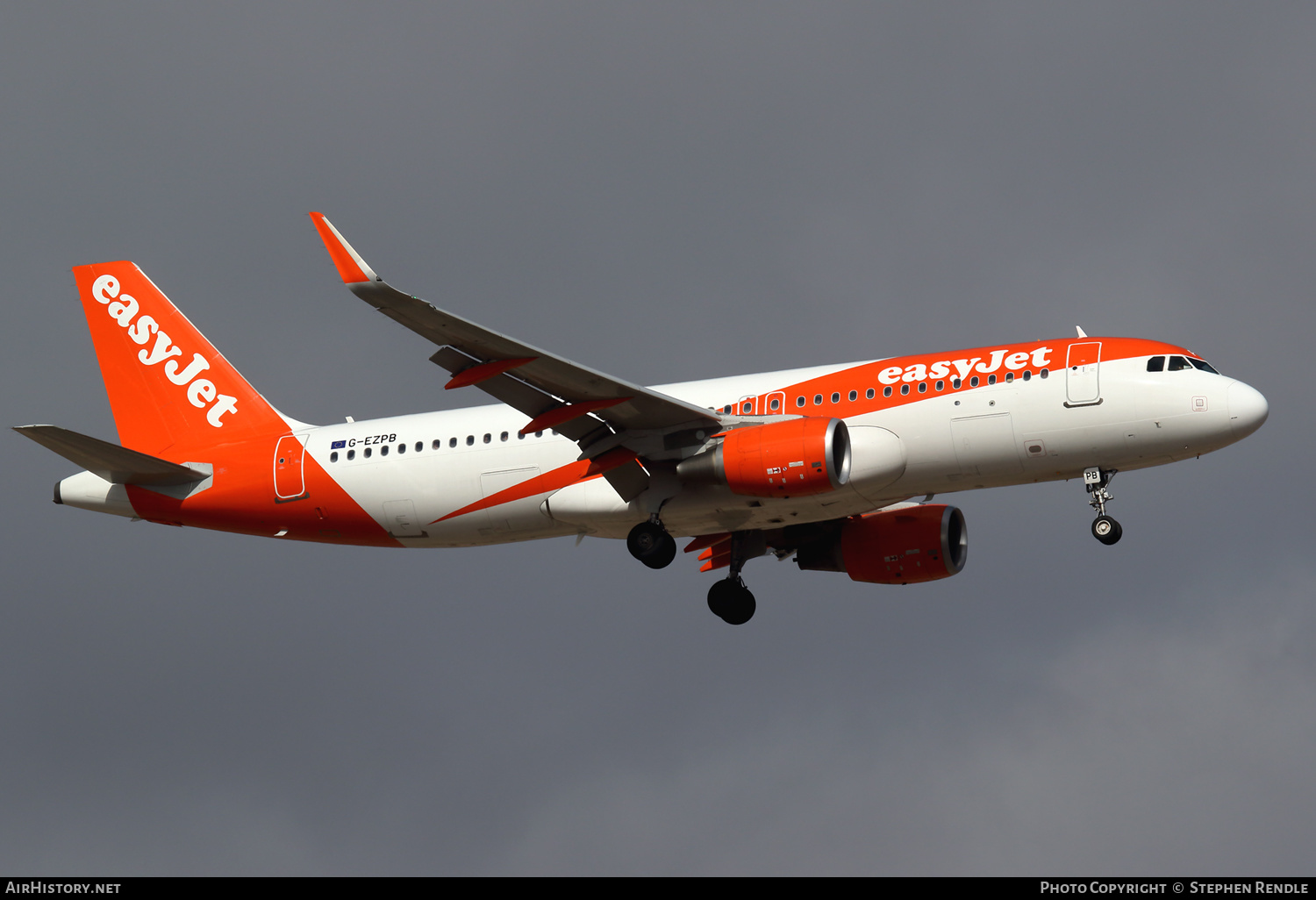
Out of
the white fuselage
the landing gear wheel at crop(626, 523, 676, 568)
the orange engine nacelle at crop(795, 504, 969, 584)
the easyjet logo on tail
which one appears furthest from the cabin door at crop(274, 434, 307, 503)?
the orange engine nacelle at crop(795, 504, 969, 584)

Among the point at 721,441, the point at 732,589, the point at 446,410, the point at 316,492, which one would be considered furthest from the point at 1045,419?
the point at 316,492

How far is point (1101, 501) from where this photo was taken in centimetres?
3547

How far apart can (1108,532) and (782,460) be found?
755cm

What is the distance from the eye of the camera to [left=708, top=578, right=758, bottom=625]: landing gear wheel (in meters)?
40.9

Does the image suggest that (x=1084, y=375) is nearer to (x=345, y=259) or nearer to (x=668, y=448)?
(x=668, y=448)

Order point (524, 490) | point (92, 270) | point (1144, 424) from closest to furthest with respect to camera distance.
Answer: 1. point (1144, 424)
2. point (524, 490)
3. point (92, 270)

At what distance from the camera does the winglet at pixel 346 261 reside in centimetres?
2947

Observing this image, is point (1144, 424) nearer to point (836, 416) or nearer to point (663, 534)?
point (836, 416)

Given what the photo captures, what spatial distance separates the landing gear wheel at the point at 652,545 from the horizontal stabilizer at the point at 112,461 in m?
11.7

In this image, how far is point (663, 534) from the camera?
1441 inches

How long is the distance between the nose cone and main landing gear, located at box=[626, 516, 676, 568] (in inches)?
495

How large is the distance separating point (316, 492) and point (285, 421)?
3131 mm

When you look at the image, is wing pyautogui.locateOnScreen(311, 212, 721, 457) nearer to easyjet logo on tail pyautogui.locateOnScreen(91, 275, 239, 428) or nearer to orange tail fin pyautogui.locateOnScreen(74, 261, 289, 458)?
orange tail fin pyautogui.locateOnScreen(74, 261, 289, 458)

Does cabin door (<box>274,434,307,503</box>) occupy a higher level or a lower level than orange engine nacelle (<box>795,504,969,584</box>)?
higher
